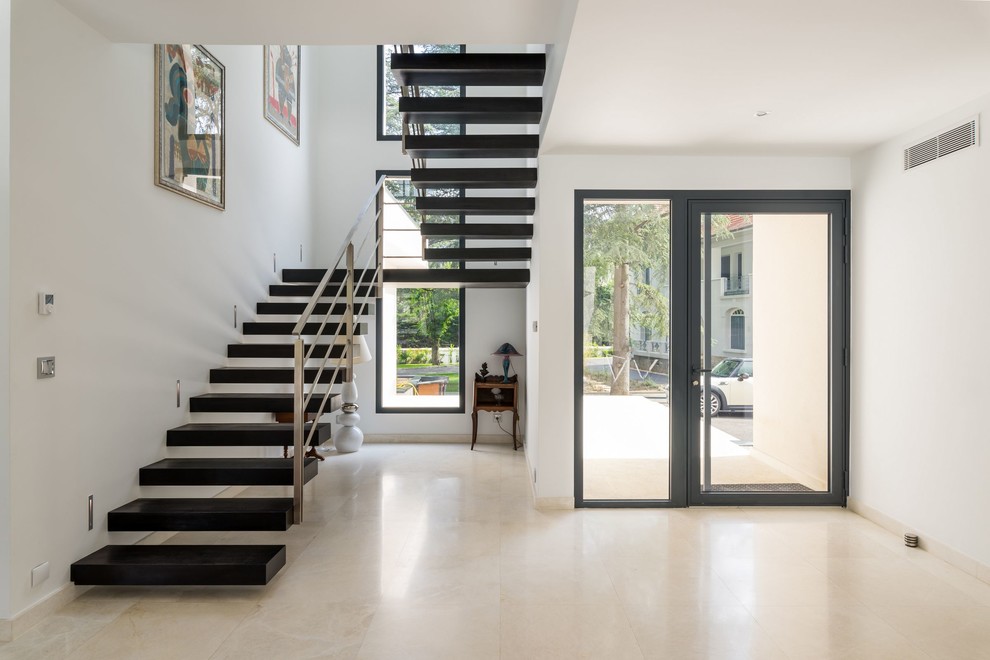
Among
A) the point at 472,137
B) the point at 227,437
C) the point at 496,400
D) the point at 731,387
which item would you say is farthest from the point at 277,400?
the point at 731,387

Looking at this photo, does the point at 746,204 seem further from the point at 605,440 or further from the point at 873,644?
the point at 873,644

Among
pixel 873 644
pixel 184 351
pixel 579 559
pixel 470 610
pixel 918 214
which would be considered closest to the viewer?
pixel 873 644

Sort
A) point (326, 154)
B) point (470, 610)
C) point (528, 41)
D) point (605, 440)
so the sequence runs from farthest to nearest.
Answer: point (326, 154)
point (605, 440)
point (528, 41)
point (470, 610)

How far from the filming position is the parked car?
4770 mm

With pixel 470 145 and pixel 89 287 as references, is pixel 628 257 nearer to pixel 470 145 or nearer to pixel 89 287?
pixel 470 145

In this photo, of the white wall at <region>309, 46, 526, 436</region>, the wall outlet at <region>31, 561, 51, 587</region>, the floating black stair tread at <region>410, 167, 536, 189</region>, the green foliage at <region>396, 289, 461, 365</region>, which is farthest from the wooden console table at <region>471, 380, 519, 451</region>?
the wall outlet at <region>31, 561, 51, 587</region>

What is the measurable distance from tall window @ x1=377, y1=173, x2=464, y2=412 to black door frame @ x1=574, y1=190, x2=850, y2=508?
2.96 metres

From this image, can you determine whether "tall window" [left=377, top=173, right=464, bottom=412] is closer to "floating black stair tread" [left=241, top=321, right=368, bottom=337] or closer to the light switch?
"floating black stair tread" [left=241, top=321, right=368, bottom=337]

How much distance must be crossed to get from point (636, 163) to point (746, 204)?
904 mm

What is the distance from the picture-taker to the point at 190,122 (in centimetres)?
457

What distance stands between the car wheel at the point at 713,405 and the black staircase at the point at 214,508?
279 cm

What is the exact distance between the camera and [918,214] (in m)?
4.00

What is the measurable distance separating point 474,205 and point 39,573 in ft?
12.0

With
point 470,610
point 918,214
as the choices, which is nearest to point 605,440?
point 470,610
